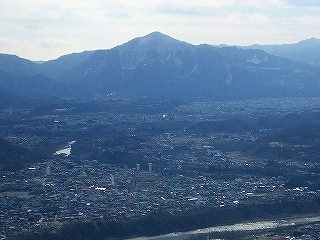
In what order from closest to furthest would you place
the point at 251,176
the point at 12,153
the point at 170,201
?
the point at 170,201 < the point at 251,176 < the point at 12,153

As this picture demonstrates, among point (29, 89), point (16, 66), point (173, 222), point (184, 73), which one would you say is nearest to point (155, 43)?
point (184, 73)

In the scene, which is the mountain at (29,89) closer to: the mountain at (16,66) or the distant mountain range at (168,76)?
the distant mountain range at (168,76)

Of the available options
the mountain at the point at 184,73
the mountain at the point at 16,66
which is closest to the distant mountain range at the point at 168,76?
the mountain at the point at 184,73

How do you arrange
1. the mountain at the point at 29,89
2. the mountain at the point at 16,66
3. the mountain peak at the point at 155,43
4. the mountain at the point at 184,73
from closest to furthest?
1. the mountain at the point at 29,89
2. the mountain at the point at 184,73
3. the mountain peak at the point at 155,43
4. the mountain at the point at 16,66

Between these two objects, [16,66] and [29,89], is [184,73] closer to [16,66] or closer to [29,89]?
[29,89]

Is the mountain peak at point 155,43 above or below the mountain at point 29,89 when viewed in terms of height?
above

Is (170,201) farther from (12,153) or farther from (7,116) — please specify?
(7,116)

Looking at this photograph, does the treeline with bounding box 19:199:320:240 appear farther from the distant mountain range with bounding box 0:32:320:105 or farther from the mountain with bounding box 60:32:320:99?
the mountain with bounding box 60:32:320:99

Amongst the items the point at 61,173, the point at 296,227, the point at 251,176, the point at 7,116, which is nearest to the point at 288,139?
the point at 251,176
